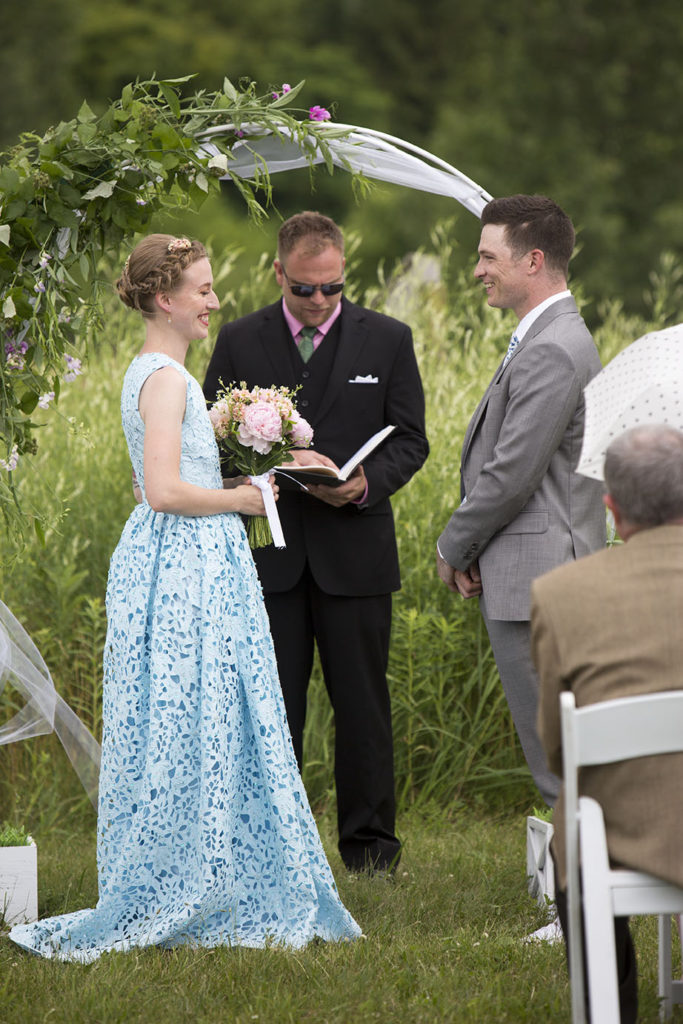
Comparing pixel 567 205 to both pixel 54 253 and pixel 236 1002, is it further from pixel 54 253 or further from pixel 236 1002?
pixel 236 1002

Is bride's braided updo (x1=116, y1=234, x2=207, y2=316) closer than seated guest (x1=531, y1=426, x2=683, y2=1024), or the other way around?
seated guest (x1=531, y1=426, x2=683, y2=1024)

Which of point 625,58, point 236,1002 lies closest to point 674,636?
point 236,1002

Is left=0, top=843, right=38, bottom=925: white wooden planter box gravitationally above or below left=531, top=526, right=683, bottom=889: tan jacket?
below

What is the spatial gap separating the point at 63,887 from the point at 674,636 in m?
2.73

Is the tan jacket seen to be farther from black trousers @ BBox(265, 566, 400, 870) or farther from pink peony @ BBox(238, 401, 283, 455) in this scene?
black trousers @ BBox(265, 566, 400, 870)

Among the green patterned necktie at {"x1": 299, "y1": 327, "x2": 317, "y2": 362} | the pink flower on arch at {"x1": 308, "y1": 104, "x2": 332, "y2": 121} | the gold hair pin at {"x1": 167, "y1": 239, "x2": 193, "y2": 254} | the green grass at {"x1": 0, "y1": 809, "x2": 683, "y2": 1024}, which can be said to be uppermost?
the pink flower on arch at {"x1": 308, "y1": 104, "x2": 332, "y2": 121}

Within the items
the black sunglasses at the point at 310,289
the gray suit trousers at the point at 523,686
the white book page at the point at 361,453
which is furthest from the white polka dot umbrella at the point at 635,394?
the black sunglasses at the point at 310,289

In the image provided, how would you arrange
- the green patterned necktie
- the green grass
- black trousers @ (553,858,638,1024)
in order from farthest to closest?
the green patterned necktie < the green grass < black trousers @ (553,858,638,1024)

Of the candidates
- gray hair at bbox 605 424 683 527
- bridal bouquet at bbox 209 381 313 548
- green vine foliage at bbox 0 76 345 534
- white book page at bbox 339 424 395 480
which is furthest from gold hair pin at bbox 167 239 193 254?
gray hair at bbox 605 424 683 527

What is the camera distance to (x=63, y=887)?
14.8 ft

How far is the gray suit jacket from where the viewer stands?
3881 millimetres

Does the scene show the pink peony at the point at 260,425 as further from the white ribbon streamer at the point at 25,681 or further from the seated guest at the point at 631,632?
the seated guest at the point at 631,632

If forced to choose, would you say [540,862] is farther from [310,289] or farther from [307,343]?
[310,289]

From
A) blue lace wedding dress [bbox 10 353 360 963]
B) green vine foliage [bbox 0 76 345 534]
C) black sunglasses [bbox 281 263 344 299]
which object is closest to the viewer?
blue lace wedding dress [bbox 10 353 360 963]
